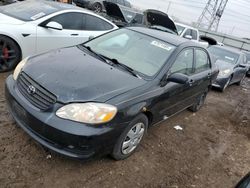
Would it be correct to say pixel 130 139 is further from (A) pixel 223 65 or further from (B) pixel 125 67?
(A) pixel 223 65

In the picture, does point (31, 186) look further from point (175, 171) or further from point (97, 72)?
point (175, 171)

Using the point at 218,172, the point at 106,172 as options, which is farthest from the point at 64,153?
the point at 218,172

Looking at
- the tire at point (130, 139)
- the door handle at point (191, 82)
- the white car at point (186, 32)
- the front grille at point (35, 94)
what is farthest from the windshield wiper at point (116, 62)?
the white car at point (186, 32)

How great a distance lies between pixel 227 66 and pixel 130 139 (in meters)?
6.36

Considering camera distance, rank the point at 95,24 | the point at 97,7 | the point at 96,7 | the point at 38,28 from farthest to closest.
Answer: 1. the point at 97,7
2. the point at 96,7
3. the point at 95,24
4. the point at 38,28

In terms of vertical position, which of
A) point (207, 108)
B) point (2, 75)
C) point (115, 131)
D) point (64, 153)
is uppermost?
point (115, 131)

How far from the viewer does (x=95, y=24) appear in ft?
21.0

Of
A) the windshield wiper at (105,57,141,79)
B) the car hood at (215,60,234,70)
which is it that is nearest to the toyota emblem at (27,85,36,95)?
the windshield wiper at (105,57,141,79)

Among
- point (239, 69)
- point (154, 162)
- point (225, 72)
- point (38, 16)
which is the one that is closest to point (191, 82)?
point (154, 162)

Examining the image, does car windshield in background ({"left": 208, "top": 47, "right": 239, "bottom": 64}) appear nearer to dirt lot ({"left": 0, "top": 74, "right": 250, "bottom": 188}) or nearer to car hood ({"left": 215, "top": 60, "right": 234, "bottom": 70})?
car hood ({"left": 215, "top": 60, "right": 234, "bottom": 70})

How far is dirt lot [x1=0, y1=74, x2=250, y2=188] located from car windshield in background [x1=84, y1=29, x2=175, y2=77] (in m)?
1.24

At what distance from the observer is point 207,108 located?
6711mm

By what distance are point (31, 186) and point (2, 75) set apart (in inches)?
119

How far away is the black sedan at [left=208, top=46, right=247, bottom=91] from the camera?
8.25m
